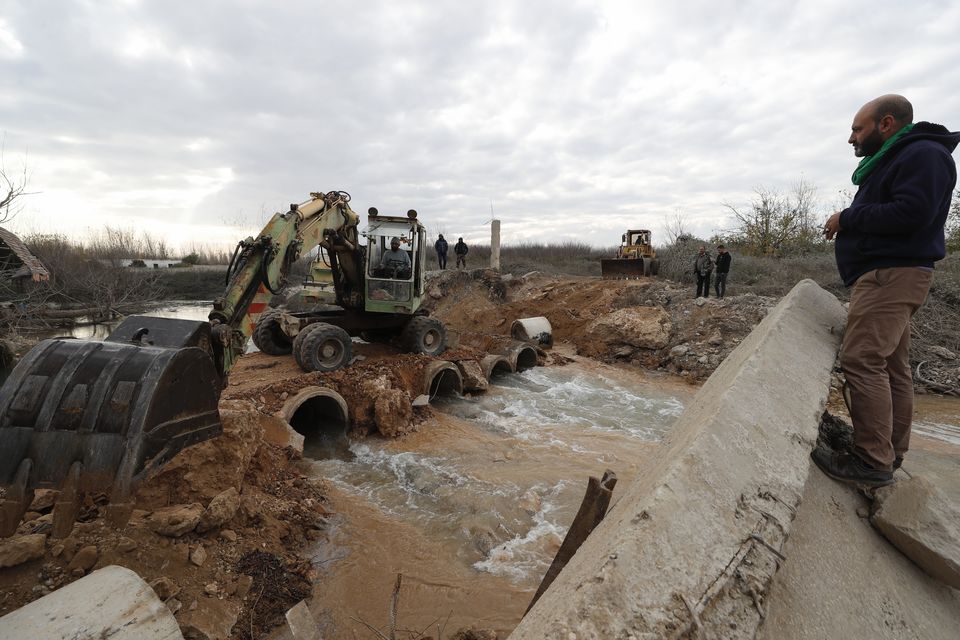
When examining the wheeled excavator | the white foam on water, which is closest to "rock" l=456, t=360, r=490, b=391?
the wheeled excavator

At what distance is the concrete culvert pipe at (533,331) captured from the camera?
12688 millimetres

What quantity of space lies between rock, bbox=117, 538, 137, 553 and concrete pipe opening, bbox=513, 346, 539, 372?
794 centimetres

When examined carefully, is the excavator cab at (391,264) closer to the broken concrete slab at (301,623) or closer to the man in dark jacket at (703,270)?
the broken concrete slab at (301,623)

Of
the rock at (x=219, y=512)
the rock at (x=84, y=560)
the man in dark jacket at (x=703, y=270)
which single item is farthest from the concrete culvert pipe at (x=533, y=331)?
the rock at (x=84, y=560)

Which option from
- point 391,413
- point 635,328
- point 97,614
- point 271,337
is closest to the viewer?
point 97,614

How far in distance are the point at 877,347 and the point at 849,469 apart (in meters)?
0.64

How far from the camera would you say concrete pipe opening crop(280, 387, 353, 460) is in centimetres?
577

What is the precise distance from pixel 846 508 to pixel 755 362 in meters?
0.82

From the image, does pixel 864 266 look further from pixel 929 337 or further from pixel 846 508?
pixel 929 337

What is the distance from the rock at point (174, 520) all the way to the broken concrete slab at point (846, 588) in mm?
3062

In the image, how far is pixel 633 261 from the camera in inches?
711

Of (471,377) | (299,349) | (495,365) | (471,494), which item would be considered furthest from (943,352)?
(299,349)

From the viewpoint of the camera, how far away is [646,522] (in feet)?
4.73

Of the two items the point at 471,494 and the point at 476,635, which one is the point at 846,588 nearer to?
the point at 476,635
